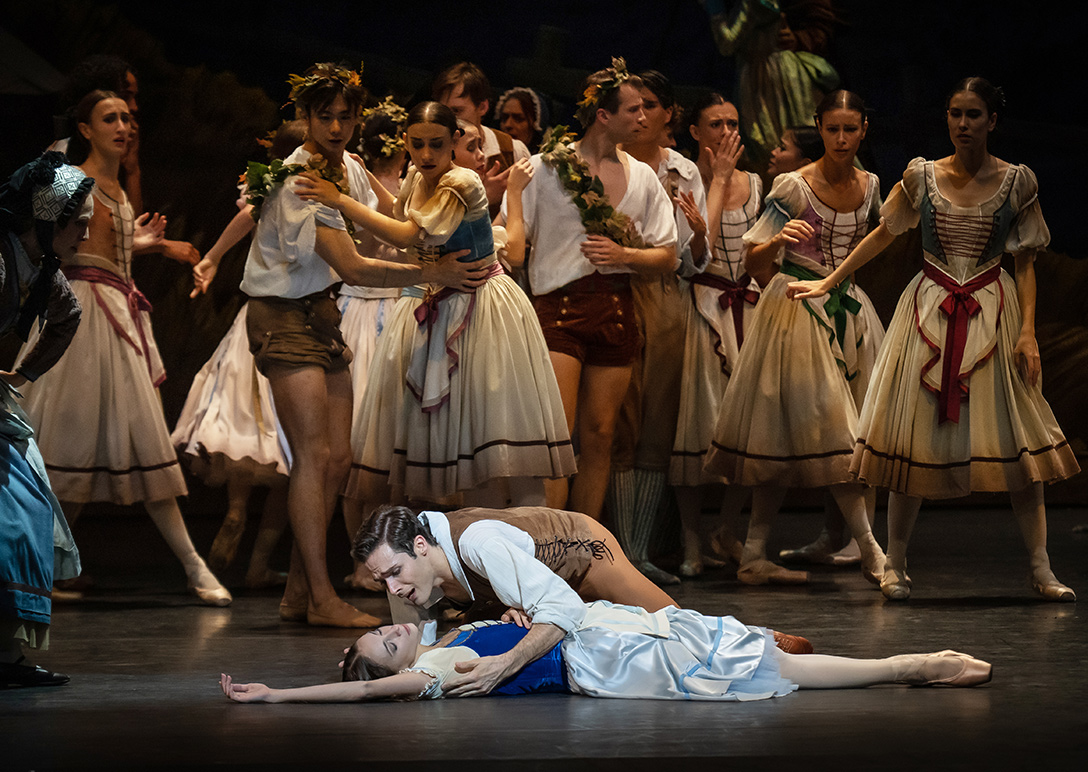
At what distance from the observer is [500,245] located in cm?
481

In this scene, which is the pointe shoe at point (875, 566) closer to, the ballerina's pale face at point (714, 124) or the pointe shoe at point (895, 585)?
the pointe shoe at point (895, 585)

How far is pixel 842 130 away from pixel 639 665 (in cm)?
278

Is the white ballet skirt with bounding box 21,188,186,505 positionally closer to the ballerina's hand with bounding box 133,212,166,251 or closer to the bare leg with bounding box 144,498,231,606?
the bare leg with bounding box 144,498,231,606

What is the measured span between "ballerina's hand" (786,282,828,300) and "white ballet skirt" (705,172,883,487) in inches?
5.0

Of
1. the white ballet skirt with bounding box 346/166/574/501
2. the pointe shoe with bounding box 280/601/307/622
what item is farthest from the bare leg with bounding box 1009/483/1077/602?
the pointe shoe with bounding box 280/601/307/622

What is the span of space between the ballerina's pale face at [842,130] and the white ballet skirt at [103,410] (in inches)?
104

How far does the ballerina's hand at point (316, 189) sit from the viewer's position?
13.9 ft

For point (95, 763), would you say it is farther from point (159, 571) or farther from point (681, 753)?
point (159, 571)

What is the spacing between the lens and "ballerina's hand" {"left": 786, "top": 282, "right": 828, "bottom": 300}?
4.90 m

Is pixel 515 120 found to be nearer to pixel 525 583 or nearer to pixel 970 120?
pixel 970 120

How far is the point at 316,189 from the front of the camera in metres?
4.25

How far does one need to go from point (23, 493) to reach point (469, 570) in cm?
111

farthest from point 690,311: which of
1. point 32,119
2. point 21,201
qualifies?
point 32,119

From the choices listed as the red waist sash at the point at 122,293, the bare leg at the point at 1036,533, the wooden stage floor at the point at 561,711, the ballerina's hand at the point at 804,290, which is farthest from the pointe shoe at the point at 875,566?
the red waist sash at the point at 122,293
